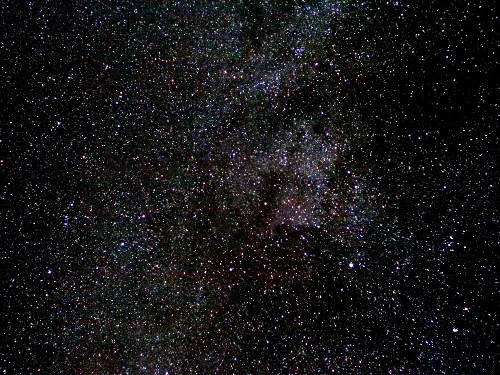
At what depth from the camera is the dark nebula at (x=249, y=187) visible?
2.50 feet

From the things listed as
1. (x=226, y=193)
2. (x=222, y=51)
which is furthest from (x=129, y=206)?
(x=222, y=51)

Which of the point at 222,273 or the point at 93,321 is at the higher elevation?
the point at 222,273

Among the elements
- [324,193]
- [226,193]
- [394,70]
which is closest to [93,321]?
[226,193]

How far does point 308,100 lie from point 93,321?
75 cm

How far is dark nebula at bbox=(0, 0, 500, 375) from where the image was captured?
0.76m

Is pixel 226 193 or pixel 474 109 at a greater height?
pixel 474 109

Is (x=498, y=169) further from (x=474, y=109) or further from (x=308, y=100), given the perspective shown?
(x=308, y=100)

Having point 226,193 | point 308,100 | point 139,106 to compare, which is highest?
point 308,100

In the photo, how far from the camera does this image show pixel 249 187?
0.79 meters

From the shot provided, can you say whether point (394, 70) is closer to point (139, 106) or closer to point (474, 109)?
point (474, 109)

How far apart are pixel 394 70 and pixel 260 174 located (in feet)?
1.31

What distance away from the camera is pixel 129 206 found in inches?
31.8

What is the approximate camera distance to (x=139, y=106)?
81 cm

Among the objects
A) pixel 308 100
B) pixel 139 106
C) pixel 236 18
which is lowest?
pixel 139 106
